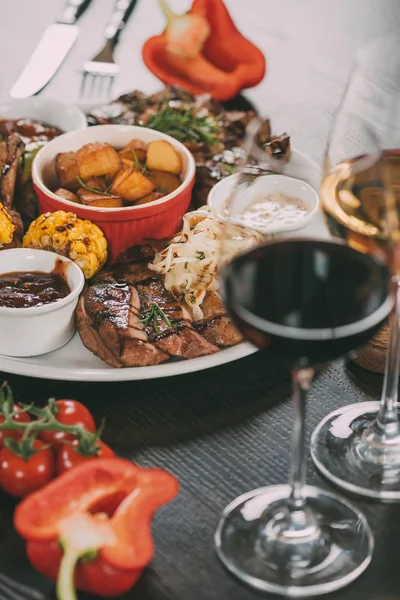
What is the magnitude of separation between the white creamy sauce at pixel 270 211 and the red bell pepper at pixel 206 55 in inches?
50.7

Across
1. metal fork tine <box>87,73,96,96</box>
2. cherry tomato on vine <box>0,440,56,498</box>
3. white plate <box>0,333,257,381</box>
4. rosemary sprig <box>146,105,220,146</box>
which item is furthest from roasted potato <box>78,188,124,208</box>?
cherry tomato on vine <box>0,440,56,498</box>

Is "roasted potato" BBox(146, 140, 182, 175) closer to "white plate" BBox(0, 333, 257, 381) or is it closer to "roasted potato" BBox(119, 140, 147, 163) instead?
"roasted potato" BBox(119, 140, 147, 163)

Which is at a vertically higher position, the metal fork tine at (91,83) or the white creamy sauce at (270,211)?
the white creamy sauce at (270,211)

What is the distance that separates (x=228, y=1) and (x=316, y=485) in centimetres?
239

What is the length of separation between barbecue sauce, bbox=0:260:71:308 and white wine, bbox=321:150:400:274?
0.72m

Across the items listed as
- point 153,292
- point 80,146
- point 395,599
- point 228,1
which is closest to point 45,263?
point 153,292

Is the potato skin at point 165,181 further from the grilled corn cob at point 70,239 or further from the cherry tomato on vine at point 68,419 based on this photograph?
the cherry tomato on vine at point 68,419

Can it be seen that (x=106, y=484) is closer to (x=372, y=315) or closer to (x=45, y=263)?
(x=372, y=315)

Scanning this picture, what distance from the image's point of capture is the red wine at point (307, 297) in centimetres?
142

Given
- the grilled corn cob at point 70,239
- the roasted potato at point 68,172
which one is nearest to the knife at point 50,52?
the roasted potato at point 68,172

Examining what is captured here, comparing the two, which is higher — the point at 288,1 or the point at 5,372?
the point at 288,1

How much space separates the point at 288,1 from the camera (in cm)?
370

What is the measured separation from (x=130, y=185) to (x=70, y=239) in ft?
0.89

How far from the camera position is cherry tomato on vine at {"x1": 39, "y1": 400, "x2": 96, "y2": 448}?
176cm
